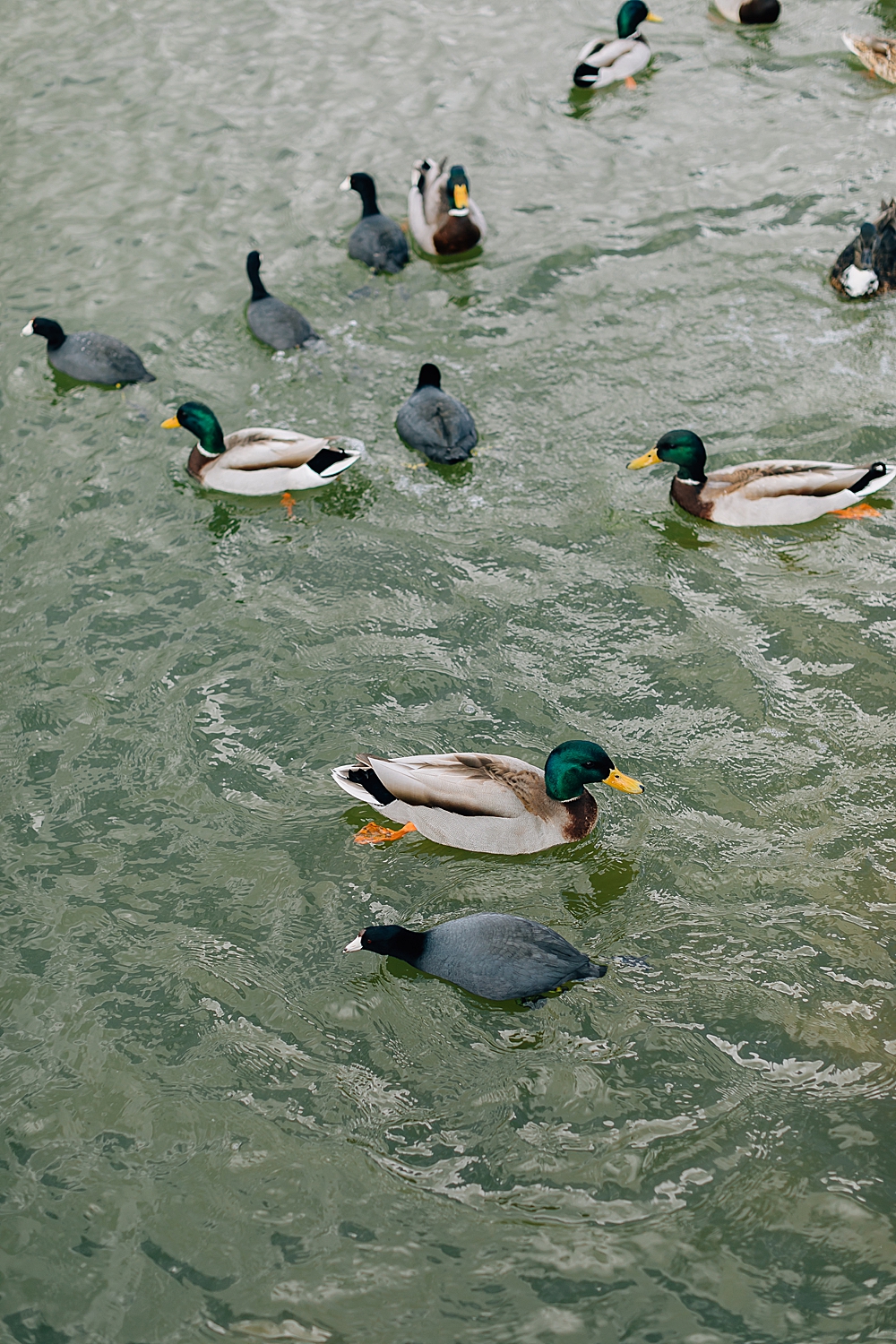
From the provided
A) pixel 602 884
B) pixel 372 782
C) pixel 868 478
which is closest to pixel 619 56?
pixel 868 478

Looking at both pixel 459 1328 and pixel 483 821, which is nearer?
pixel 459 1328

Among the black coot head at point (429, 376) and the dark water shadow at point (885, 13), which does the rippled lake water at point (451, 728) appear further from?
the dark water shadow at point (885, 13)

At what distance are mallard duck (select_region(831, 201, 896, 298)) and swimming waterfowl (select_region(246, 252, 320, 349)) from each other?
181 inches

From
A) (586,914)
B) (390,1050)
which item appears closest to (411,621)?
(586,914)

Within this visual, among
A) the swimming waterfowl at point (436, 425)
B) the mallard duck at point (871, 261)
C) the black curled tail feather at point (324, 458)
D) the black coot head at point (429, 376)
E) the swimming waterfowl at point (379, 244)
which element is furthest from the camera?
the swimming waterfowl at point (379, 244)

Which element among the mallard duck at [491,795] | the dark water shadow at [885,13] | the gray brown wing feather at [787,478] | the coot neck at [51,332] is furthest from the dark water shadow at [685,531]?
the dark water shadow at [885,13]

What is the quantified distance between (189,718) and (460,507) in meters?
2.68

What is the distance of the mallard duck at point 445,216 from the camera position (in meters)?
10.8

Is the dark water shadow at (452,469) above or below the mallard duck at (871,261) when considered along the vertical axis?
below

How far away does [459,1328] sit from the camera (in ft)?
15.1

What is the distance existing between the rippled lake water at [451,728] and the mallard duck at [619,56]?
0.92 ft

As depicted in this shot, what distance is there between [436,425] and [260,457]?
136 cm

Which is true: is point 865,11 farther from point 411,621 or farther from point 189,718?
point 189,718

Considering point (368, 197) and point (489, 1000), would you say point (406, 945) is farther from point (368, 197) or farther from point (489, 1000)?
point (368, 197)
